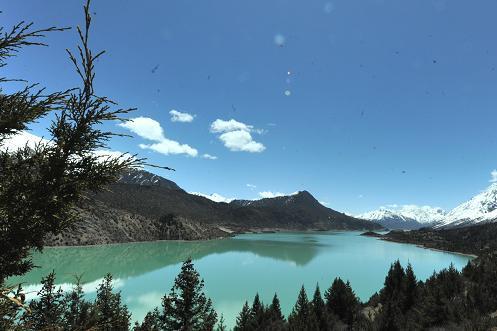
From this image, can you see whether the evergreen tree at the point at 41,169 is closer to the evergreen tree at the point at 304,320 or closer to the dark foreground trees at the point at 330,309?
the dark foreground trees at the point at 330,309

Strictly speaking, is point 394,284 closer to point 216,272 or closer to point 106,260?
point 216,272

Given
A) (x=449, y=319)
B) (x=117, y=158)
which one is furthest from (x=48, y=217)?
(x=449, y=319)

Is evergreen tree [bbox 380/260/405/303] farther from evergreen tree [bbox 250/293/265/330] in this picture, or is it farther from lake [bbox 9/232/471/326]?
lake [bbox 9/232/471/326]

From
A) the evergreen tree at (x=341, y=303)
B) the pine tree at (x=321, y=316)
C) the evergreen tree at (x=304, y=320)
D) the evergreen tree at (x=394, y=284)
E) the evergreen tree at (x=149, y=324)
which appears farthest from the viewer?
the evergreen tree at (x=394, y=284)

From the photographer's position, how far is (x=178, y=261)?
517 feet

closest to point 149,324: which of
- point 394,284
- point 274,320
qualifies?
point 274,320

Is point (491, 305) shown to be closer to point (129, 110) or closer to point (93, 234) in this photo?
point (129, 110)

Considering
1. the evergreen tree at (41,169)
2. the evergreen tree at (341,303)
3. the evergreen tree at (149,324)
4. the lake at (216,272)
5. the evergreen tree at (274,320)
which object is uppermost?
the evergreen tree at (41,169)

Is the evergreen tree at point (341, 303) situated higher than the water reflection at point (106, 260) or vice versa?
the evergreen tree at point (341, 303)

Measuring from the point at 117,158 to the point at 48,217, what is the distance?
1729mm

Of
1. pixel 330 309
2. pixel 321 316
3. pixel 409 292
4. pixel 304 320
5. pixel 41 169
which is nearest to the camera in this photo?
pixel 41 169

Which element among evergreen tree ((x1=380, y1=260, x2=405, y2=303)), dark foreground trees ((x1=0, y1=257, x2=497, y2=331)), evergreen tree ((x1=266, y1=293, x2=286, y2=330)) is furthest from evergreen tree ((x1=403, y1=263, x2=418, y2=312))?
evergreen tree ((x1=266, y1=293, x2=286, y2=330))

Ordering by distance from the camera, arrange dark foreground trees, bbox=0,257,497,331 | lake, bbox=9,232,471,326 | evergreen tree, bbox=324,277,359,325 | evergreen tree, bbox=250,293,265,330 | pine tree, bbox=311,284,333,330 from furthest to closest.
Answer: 1. lake, bbox=9,232,471,326
2. evergreen tree, bbox=324,277,359,325
3. evergreen tree, bbox=250,293,265,330
4. pine tree, bbox=311,284,333,330
5. dark foreground trees, bbox=0,257,497,331

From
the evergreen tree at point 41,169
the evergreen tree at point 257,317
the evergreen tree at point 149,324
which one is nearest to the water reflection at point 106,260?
the evergreen tree at point 257,317
